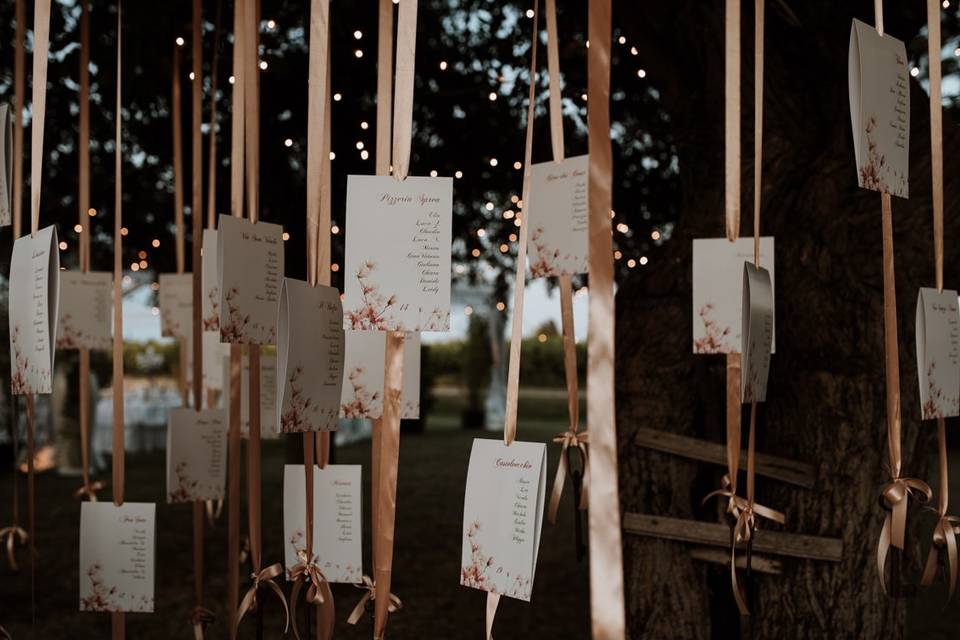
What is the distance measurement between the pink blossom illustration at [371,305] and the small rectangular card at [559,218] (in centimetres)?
50

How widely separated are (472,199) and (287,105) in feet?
4.03

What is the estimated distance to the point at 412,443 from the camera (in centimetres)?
1195

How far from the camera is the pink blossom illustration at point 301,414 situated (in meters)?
1.08

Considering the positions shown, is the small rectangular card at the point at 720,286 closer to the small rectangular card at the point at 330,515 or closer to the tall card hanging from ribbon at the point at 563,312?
the tall card hanging from ribbon at the point at 563,312

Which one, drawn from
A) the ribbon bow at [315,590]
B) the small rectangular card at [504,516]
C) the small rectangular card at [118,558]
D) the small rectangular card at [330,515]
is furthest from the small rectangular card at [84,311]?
the small rectangular card at [504,516]

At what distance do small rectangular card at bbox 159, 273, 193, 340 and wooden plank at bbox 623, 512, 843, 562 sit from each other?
1.43 metres

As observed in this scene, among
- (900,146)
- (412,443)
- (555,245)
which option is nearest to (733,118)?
(900,146)

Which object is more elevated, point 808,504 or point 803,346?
point 803,346

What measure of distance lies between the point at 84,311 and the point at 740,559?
70.1 inches

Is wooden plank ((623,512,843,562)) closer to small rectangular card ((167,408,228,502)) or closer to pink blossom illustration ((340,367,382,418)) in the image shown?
small rectangular card ((167,408,228,502))

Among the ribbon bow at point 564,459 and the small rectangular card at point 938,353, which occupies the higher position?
the small rectangular card at point 938,353

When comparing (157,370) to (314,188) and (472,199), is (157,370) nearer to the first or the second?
(472,199)

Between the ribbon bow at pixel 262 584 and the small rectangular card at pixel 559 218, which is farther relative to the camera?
the small rectangular card at pixel 559 218

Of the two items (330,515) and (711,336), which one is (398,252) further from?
(711,336)
